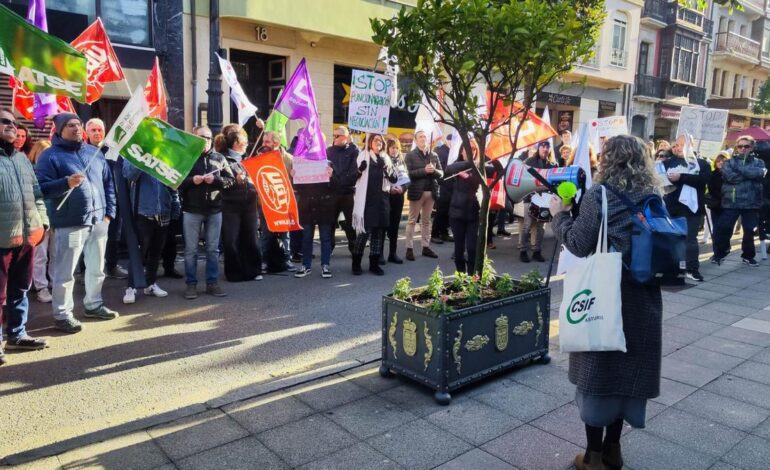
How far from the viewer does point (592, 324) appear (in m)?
3.12

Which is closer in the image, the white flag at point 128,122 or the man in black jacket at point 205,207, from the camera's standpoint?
the white flag at point 128,122

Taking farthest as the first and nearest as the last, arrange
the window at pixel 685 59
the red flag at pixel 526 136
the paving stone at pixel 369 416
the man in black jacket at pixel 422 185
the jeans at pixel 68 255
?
the window at pixel 685 59, the man in black jacket at pixel 422 185, the red flag at pixel 526 136, the jeans at pixel 68 255, the paving stone at pixel 369 416

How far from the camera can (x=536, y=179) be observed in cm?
403

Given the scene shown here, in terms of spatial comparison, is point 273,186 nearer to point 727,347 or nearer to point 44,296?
point 44,296

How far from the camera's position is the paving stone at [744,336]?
588cm

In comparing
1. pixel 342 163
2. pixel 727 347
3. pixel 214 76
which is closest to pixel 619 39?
pixel 214 76

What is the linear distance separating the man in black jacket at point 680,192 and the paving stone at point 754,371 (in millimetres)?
3658

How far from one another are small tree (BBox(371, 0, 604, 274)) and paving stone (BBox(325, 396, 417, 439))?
1.73 meters

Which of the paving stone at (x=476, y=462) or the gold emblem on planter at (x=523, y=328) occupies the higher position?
the gold emblem on planter at (x=523, y=328)

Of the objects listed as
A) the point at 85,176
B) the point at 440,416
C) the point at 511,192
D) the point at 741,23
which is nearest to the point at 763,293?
the point at 511,192

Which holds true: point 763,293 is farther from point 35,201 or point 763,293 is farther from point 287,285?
point 35,201

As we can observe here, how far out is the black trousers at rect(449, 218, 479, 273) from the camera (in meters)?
7.68

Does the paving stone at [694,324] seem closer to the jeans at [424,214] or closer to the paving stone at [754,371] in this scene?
the paving stone at [754,371]

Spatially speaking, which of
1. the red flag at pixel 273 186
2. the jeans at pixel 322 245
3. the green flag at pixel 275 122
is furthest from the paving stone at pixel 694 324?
the green flag at pixel 275 122
